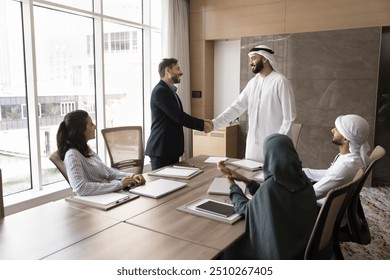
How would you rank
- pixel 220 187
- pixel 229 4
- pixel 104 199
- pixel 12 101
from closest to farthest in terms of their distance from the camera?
pixel 104 199
pixel 220 187
pixel 12 101
pixel 229 4

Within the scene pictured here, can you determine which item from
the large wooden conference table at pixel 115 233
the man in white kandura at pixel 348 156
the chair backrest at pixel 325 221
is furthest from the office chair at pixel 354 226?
the large wooden conference table at pixel 115 233

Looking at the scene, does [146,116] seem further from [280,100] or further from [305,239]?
[305,239]

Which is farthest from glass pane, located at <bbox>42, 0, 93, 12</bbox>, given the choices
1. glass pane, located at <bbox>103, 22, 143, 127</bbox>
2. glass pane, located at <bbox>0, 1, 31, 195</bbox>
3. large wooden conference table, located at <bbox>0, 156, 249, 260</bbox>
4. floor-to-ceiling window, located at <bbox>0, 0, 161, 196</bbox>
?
large wooden conference table, located at <bbox>0, 156, 249, 260</bbox>

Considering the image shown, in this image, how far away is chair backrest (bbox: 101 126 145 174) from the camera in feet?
10.3

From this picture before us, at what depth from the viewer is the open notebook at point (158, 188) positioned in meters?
2.14

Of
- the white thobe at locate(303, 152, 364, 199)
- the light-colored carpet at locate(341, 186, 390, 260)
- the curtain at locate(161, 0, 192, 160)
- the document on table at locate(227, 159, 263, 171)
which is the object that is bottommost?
the light-colored carpet at locate(341, 186, 390, 260)

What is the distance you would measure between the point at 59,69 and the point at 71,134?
2.12 meters

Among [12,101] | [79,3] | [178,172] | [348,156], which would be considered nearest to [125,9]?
[79,3]

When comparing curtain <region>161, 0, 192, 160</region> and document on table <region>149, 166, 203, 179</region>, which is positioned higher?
curtain <region>161, 0, 192, 160</region>

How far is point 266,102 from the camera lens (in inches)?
132

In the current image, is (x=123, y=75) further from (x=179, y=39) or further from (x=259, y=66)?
(x=259, y=66)

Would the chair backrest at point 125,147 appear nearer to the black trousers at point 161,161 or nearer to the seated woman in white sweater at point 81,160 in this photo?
the black trousers at point 161,161

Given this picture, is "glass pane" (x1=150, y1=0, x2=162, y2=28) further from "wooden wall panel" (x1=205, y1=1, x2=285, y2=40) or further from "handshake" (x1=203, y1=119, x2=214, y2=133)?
"handshake" (x1=203, y1=119, x2=214, y2=133)

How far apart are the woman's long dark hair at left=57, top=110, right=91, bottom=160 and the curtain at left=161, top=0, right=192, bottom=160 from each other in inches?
119
